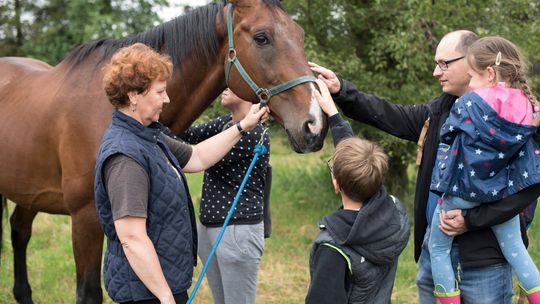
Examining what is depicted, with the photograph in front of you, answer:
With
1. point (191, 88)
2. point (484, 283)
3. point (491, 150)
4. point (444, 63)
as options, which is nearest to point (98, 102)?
point (191, 88)

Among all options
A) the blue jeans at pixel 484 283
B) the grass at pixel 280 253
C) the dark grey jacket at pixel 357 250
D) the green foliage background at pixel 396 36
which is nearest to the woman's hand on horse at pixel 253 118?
the dark grey jacket at pixel 357 250

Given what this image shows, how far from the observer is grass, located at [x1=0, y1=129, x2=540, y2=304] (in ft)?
15.9

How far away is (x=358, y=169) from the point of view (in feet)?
6.83

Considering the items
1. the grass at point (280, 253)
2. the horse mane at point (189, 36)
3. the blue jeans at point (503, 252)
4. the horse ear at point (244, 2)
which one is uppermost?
the horse ear at point (244, 2)

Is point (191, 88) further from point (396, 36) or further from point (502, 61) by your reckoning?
point (396, 36)

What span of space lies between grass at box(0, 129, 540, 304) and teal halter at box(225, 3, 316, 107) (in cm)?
225

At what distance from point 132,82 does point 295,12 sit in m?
5.12

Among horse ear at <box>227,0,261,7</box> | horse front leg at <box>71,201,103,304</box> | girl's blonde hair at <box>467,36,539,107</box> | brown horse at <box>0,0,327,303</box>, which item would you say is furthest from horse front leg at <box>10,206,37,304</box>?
girl's blonde hair at <box>467,36,539,107</box>

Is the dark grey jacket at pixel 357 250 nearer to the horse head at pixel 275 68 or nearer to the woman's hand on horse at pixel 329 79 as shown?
the horse head at pixel 275 68

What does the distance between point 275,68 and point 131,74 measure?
958 mm

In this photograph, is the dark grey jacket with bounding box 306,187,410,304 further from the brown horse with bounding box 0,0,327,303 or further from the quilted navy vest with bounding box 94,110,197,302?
the brown horse with bounding box 0,0,327,303

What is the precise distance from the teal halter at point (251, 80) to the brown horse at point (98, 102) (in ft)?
0.08

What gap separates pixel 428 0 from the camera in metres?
6.02

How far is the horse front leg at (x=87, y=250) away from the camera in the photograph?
10.2ft
